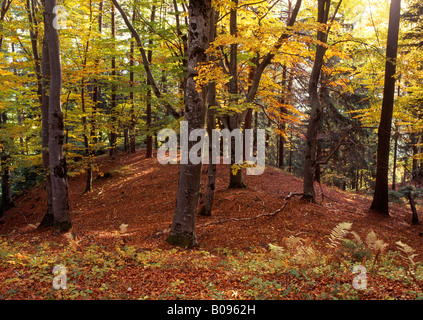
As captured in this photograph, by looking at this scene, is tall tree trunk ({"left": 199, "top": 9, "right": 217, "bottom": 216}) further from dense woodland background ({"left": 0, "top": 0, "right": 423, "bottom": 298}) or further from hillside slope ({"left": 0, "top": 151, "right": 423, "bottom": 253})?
hillside slope ({"left": 0, "top": 151, "right": 423, "bottom": 253})

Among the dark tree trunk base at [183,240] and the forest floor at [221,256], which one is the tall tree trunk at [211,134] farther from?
the dark tree trunk base at [183,240]

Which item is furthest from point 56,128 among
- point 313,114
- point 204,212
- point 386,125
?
point 386,125

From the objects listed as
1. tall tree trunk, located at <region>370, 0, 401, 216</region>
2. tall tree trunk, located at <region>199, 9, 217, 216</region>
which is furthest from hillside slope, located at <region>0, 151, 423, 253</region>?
tall tree trunk, located at <region>370, 0, 401, 216</region>

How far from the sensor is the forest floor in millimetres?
3734

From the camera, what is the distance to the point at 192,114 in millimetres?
5531

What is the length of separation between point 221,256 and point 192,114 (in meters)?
3.10

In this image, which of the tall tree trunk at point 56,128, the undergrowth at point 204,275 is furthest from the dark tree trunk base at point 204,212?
the tall tree trunk at point 56,128

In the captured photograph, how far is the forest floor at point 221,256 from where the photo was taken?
3.73 metres

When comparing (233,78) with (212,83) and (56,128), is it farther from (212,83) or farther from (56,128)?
(56,128)

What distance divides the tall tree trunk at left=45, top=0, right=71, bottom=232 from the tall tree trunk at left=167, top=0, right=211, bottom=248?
11.4 ft

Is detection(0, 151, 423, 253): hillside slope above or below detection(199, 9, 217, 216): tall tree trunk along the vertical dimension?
below
